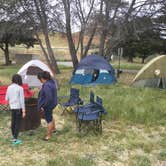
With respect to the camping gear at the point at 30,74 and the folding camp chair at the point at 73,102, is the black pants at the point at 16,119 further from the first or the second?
the camping gear at the point at 30,74

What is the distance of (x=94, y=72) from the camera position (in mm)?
14016

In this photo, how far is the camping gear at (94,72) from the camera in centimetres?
1378

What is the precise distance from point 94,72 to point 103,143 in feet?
28.1

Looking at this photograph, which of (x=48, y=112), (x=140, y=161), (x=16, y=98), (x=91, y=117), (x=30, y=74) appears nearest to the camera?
(x=140, y=161)

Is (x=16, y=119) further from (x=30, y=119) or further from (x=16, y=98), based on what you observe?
(x=30, y=119)

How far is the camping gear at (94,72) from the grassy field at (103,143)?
5716mm

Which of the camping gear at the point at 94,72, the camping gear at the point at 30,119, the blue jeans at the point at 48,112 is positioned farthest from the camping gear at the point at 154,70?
the blue jeans at the point at 48,112

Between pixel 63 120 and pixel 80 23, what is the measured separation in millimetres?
12359

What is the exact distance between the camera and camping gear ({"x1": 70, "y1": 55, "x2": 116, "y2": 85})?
13781mm

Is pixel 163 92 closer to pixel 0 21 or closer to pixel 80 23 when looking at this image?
pixel 80 23

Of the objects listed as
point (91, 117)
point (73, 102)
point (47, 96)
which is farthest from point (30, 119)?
point (73, 102)

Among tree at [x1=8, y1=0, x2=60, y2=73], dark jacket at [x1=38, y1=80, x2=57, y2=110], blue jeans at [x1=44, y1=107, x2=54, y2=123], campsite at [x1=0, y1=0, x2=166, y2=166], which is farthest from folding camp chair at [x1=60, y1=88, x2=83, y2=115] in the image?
tree at [x1=8, y1=0, x2=60, y2=73]

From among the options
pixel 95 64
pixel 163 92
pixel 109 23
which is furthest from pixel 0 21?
pixel 163 92

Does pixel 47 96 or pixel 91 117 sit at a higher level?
pixel 47 96
